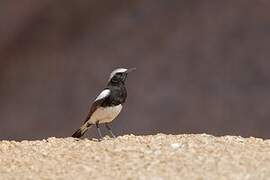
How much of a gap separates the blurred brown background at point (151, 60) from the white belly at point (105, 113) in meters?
1.18

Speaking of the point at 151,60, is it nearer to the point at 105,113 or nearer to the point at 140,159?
the point at 105,113

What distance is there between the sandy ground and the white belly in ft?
0.76

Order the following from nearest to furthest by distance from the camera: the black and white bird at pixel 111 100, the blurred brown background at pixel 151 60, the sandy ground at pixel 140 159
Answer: the sandy ground at pixel 140 159, the black and white bird at pixel 111 100, the blurred brown background at pixel 151 60

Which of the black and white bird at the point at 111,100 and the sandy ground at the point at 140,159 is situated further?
the black and white bird at the point at 111,100

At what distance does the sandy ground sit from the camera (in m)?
3.98

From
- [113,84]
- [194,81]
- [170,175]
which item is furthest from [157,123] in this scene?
[170,175]

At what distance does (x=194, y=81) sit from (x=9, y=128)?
144 centimetres

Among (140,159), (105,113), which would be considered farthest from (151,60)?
(140,159)

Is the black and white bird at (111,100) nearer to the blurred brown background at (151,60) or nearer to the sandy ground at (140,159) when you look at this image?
the sandy ground at (140,159)

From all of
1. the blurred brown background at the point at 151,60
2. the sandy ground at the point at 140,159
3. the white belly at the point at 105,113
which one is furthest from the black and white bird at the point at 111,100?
the blurred brown background at the point at 151,60

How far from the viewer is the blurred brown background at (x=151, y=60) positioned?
6320 millimetres

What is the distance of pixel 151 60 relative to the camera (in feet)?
21.0

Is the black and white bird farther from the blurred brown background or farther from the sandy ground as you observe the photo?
the blurred brown background

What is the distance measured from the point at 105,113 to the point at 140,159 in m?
0.98
